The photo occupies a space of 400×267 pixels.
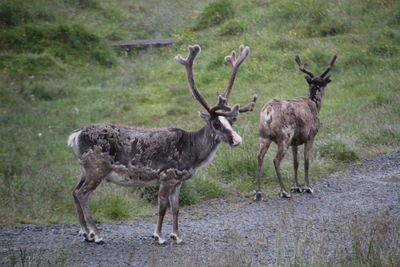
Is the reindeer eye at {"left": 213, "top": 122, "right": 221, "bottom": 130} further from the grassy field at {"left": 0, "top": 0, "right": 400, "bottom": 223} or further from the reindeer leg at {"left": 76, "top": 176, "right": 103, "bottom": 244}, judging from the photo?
the grassy field at {"left": 0, "top": 0, "right": 400, "bottom": 223}

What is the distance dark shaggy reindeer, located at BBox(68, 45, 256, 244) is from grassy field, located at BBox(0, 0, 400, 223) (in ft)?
4.88

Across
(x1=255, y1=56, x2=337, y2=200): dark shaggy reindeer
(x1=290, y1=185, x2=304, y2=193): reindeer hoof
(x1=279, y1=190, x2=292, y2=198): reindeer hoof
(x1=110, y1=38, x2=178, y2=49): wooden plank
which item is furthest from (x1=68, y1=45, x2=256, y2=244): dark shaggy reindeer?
(x1=110, y1=38, x2=178, y2=49): wooden plank

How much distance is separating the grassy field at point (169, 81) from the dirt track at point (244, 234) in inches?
28.3

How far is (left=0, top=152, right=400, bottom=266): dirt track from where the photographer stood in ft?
21.9

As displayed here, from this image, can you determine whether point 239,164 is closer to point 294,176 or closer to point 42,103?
point 294,176

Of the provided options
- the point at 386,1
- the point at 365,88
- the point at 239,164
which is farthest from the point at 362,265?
Answer: the point at 386,1

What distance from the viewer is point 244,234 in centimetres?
815

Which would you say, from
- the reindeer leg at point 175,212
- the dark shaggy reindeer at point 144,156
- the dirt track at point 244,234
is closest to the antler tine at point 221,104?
the dark shaggy reindeer at point 144,156

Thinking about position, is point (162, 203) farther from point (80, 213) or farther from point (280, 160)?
point (280, 160)

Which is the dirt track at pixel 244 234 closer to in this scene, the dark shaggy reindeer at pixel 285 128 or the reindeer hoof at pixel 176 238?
the reindeer hoof at pixel 176 238

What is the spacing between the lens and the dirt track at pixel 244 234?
6680mm

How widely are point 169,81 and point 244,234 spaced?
12964 millimetres

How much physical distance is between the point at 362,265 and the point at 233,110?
113 inches

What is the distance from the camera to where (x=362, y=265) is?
19.1 feet
